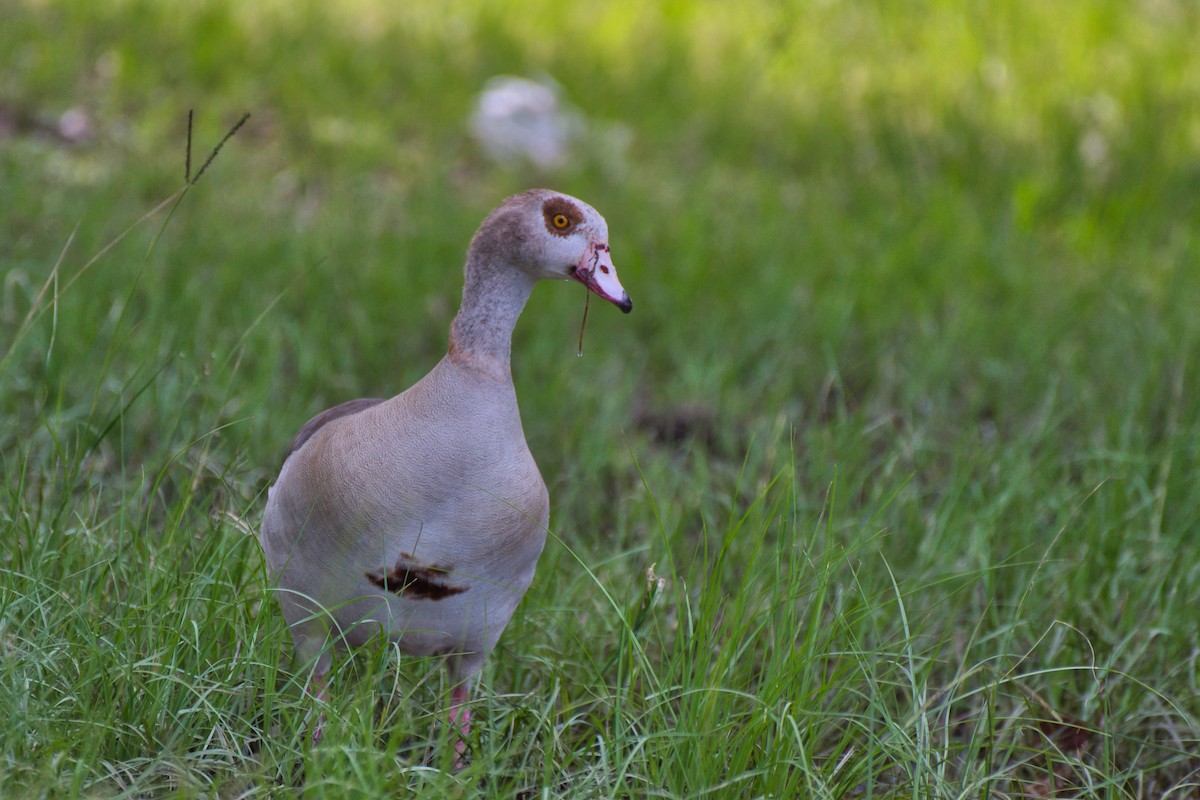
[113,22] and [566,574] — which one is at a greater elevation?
[113,22]

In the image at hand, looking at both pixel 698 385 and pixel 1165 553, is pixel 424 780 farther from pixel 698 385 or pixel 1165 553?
pixel 698 385

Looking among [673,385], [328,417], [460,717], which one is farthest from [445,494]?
[673,385]

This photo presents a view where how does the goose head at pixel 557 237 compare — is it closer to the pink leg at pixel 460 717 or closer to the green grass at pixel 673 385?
the green grass at pixel 673 385

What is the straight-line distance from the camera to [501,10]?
7.74m

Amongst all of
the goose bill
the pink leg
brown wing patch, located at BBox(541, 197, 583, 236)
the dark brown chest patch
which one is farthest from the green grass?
brown wing patch, located at BBox(541, 197, 583, 236)

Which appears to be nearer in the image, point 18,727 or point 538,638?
point 18,727

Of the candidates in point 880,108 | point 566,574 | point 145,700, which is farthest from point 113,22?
point 145,700

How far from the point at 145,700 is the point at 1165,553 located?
248 centimetres

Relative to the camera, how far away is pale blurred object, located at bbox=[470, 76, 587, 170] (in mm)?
6215

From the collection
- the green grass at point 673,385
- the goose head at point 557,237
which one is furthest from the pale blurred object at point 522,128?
the goose head at point 557,237

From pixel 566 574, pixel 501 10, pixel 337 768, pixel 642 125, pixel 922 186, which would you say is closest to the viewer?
pixel 337 768

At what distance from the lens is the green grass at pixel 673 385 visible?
230 cm

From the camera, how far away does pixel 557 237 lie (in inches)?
92.4

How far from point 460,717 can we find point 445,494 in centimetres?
48
